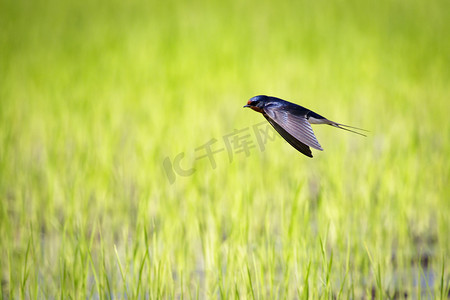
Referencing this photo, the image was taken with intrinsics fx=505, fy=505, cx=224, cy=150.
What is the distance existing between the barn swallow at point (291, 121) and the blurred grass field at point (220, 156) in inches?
22.6

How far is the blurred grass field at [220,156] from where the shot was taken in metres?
1.53

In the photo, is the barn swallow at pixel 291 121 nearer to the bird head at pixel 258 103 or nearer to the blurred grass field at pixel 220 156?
the bird head at pixel 258 103

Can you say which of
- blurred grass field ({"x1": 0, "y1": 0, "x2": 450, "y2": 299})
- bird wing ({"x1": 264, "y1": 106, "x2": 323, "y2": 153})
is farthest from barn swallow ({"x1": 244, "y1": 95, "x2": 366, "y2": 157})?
blurred grass field ({"x1": 0, "y1": 0, "x2": 450, "y2": 299})

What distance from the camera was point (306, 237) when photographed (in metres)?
1.59

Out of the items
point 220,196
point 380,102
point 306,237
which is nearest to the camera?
point 306,237

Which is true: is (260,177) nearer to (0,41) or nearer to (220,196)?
(220,196)

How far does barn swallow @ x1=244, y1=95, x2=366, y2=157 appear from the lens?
0.72m

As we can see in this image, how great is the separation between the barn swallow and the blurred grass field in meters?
0.57

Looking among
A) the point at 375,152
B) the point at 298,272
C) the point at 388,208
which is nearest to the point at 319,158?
the point at 375,152

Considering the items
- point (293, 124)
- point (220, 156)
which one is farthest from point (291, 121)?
point (220, 156)

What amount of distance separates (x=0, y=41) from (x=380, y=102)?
106 inches

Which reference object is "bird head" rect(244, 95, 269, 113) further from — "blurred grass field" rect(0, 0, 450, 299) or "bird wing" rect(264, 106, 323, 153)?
"blurred grass field" rect(0, 0, 450, 299)

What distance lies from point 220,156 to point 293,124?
5.58ft

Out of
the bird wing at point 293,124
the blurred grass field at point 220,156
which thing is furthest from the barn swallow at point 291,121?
the blurred grass field at point 220,156
